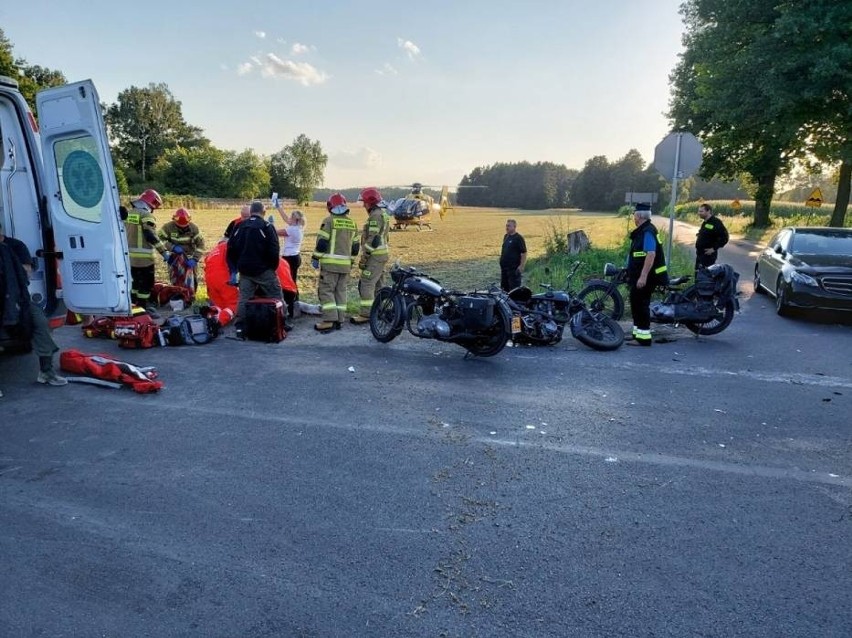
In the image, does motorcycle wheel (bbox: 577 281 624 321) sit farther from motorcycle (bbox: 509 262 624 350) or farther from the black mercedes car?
the black mercedes car

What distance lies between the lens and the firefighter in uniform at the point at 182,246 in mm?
10117

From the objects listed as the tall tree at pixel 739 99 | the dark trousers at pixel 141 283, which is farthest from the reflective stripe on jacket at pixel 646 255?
the tall tree at pixel 739 99

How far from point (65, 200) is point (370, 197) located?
12.9ft

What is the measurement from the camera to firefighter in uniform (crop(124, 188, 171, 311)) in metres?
9.22

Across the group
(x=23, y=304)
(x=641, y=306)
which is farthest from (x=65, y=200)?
(x=641, y=306)

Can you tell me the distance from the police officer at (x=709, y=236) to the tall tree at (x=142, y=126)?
87.7 meters

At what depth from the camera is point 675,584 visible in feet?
9.62

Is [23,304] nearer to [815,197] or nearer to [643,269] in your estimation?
[643,269]

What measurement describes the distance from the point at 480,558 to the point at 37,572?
7.31ft

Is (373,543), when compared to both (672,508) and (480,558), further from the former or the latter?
(672,508)

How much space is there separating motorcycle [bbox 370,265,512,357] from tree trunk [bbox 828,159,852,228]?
22730 millimetres

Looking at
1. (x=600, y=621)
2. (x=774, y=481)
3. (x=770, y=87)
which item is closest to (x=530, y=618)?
(x=600, y=621)

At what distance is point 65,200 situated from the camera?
19.6 ft

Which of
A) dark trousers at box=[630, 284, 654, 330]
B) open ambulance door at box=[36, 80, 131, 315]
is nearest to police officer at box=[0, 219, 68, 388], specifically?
open ambulance door at box=[36, 80, 131, 315]
